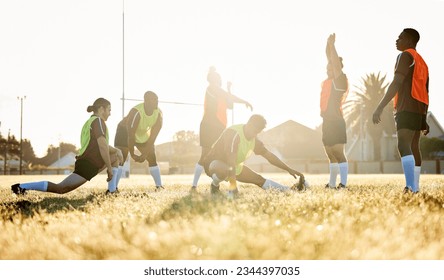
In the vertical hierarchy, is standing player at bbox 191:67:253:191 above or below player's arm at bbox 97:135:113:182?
above

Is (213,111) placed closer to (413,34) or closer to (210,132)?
(210,132)

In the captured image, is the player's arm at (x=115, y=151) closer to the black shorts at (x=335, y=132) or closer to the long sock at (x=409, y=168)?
the black shorts at (x=335, y=132)

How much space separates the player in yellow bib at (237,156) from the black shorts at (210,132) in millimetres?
834

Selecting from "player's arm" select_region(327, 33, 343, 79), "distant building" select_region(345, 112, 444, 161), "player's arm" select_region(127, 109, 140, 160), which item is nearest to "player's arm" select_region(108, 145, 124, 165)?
"player's arm" select_region(127, 109, 140, 160)

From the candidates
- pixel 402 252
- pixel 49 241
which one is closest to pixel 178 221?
pixel 49 241

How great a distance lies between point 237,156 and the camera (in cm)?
661

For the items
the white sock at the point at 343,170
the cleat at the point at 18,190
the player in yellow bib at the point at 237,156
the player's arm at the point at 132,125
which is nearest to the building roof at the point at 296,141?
the player's arm at the point at 132,125

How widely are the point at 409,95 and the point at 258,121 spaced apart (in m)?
1.90

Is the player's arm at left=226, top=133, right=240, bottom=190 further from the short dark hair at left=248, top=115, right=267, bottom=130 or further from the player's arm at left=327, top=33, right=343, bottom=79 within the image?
the player's arm at left=327, top=33, right=343, bottom=79

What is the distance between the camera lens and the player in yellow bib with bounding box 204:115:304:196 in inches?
243

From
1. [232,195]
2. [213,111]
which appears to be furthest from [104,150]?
[213,111]

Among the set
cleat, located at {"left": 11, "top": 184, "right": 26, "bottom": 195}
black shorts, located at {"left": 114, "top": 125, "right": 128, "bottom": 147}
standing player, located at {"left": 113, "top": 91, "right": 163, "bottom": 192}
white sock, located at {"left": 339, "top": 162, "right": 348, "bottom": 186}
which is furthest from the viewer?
black shorts, located at {"left": 114, "top": 125, "right": 128, "bottom": 147}

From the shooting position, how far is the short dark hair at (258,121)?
6.19 m
